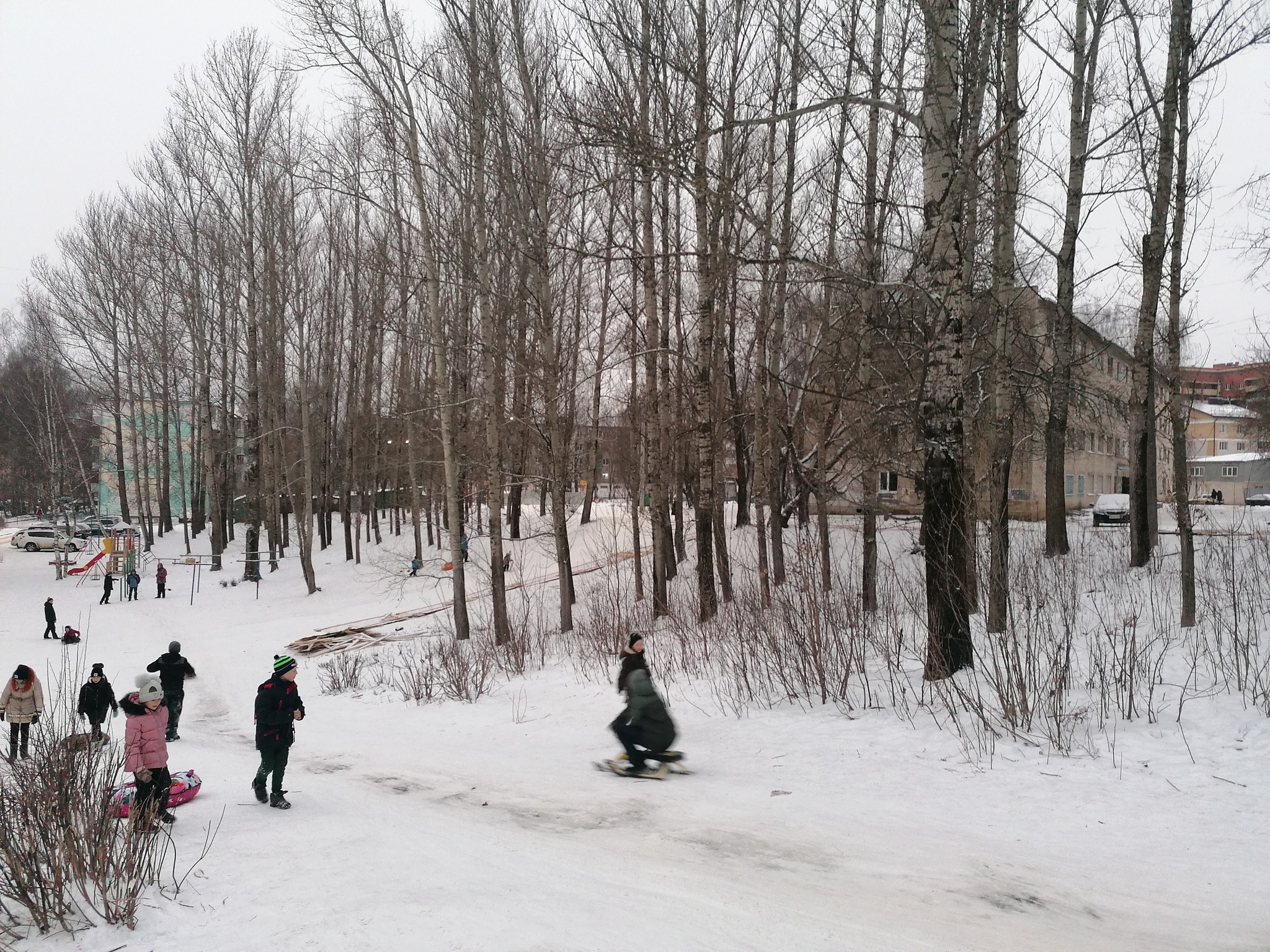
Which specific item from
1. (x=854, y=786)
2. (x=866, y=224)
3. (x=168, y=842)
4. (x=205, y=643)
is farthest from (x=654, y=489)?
(x=205, y=643)

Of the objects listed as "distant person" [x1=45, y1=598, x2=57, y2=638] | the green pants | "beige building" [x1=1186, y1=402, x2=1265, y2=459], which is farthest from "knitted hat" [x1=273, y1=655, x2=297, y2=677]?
"beige building" [x1=1186, y1=402, x2=1265, y2=459]

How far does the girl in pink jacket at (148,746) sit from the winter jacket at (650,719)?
414cm

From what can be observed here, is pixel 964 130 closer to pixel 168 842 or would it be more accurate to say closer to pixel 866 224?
pixel 866 224

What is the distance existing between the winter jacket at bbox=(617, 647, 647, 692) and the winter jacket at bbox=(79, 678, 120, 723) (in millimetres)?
5881

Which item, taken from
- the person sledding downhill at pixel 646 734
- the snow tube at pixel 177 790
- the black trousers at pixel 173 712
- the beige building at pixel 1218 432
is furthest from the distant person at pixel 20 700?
the beige building at pixel 1218 432

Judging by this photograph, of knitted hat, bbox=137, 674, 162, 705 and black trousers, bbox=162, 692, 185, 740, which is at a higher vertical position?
knitted hat, bbox=137, 674, 162, 705

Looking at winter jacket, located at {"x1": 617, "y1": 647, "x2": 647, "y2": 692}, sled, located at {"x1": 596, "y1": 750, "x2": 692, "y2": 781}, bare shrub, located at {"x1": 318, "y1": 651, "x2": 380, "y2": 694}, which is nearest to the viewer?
sled, located at {"x1": 596, "y1": 750, "x2": 692, "y2": 781}

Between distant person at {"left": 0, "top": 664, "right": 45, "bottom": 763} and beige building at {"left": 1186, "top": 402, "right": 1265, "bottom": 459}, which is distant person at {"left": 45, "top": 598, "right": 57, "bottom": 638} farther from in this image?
beige building at {"left": 1186, "top": 402, "right": 1265, "bottom": 459}

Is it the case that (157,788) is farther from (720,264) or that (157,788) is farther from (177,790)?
(720,264)

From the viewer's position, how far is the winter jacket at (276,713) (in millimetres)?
7301

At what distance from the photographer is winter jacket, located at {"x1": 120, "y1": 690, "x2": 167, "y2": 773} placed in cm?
648

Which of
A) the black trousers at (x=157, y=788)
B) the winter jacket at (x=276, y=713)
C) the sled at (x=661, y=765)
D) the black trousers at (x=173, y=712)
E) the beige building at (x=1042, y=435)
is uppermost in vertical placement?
the beige building at (x=1042, y=435)

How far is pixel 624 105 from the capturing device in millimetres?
8305

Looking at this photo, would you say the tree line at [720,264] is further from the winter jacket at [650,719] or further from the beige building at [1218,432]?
the beige building at [1218,432]
